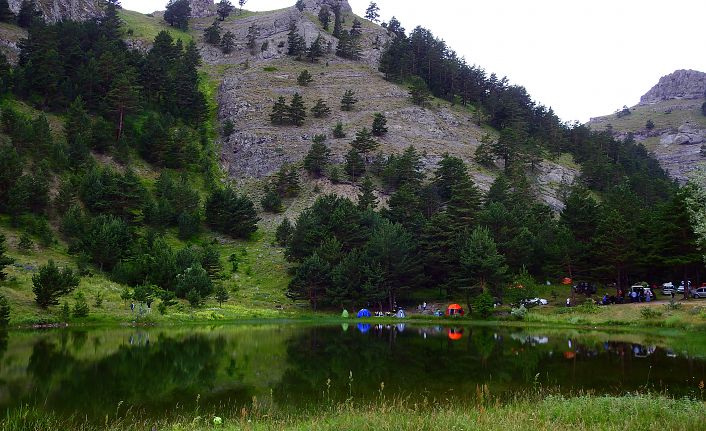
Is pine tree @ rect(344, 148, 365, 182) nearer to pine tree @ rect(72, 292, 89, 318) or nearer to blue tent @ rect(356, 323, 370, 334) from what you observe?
blue tent @ rect(356, 323, 370, 334)

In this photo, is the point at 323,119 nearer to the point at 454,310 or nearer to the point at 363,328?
the point at 454,310

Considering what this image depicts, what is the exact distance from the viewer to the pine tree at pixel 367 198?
93375mm

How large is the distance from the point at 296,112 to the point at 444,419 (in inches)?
4744

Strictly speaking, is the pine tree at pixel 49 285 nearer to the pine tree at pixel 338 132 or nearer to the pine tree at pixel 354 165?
the pine tree at pixel 354 165

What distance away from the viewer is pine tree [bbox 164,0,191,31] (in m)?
187

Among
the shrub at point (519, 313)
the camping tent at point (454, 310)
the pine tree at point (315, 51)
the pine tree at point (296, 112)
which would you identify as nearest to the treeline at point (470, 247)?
the camping tent at point (454, 310)

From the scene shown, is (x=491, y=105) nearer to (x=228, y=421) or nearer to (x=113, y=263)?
(x=113, y=263)

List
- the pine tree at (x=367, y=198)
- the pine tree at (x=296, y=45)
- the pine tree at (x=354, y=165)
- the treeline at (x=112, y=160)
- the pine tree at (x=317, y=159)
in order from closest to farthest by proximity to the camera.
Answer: the treeline at (x=112, y=160), the pine tree at (x=367, y=198), the pine tree at (x=354, y=165), the pine tree at (x=317, y=159), the pine tree at (x=296, y=45)

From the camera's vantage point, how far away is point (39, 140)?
253 ft

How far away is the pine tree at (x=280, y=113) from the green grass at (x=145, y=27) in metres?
51.0

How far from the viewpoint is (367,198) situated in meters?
94.7

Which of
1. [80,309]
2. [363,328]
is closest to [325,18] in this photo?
[363,328]

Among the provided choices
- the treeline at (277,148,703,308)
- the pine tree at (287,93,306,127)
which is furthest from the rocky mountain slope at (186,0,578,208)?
the treeline at (277,148,703,308)

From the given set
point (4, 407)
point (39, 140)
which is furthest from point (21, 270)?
point (4, 407)
